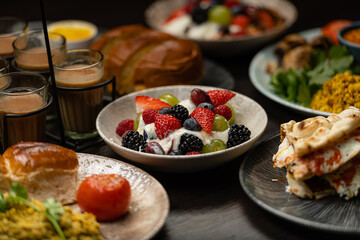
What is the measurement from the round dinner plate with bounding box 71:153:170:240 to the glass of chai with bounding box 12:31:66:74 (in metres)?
0.52

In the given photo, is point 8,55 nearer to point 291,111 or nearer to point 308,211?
point 291,111

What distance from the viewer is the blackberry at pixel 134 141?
144 cm

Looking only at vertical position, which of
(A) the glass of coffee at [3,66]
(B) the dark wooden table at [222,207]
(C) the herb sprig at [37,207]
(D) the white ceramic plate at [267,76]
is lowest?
(B) the dark wooden table at [222,207]

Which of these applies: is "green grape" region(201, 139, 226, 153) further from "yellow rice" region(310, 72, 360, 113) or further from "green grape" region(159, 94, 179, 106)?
"yellow rice" region(310, 72, 360, 113)

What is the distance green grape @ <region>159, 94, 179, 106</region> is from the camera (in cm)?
165

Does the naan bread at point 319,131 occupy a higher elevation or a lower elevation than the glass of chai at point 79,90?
higher

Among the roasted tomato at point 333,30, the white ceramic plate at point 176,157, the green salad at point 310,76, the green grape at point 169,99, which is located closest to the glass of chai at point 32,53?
the white ceramic plate at point 176,157

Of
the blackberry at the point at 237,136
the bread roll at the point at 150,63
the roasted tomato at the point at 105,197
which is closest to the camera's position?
the roasted tomato at the point at 105,197

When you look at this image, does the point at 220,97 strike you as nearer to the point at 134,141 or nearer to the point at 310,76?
the point at 134,141

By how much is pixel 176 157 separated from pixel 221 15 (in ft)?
4.35

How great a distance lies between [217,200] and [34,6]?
2.39 metres

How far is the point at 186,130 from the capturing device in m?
1.46

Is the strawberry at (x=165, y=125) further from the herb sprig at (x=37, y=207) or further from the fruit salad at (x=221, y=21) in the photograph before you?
the fruit salad at (x=221, y=21)

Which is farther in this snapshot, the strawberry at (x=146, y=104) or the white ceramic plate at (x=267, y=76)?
the white ceramic plate at (x=267, y=76)
